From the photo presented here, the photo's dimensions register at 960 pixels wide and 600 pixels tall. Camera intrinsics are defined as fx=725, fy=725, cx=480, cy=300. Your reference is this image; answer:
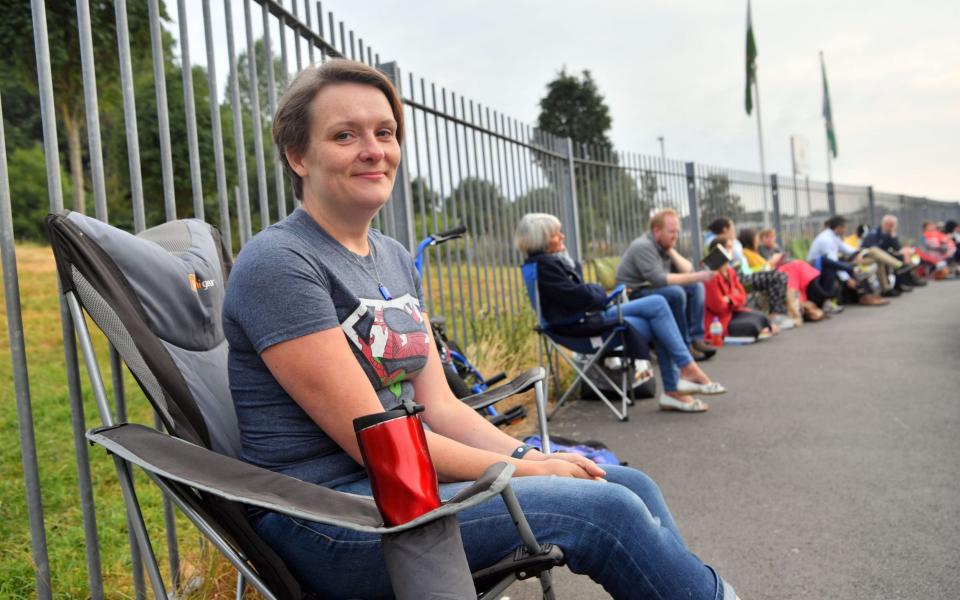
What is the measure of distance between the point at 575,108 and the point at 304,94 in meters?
46.5

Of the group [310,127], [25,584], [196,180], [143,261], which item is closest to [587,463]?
[310,127]

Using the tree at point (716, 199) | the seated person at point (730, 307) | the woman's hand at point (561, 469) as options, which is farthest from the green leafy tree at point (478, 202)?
the tree at point (716, 199)

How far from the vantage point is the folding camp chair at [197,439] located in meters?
1.39

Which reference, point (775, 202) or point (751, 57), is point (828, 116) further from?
point (775, 202)

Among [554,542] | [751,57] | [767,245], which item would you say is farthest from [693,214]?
[751,57]

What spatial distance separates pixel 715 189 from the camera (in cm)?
1284

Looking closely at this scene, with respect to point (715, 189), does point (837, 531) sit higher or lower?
lower

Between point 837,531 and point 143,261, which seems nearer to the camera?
point 143,261

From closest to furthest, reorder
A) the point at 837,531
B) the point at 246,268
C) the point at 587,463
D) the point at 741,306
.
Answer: the point at 246,268 → the point at 587,463 → the point at 837,531 → the point at 741,306

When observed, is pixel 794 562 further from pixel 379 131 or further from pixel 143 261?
pixel 143 261

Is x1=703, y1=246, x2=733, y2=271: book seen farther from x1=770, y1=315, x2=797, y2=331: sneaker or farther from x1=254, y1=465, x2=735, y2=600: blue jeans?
x1=254, y1=465, x2=735, y2=600: blue jeans

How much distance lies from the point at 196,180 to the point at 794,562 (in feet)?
8.93

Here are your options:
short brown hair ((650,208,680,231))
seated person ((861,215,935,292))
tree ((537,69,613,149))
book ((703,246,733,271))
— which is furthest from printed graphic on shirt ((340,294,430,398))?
tree ((537,69,613,149))

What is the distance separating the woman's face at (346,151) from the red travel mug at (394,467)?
764 millimetres
